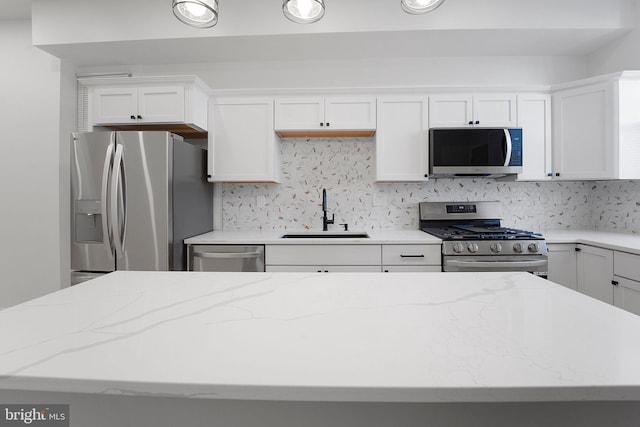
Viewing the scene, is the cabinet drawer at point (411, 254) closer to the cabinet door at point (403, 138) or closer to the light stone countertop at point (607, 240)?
the cabinet door at point (403, 138)

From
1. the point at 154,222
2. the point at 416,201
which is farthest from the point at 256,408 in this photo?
the point at 416,201

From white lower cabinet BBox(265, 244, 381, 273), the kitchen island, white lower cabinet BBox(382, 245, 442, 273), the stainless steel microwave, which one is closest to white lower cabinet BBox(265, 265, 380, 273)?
white lower cabinet BBox(265, 244, 381, 273)

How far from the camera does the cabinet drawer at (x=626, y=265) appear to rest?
205 centimetres

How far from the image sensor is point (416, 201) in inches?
127

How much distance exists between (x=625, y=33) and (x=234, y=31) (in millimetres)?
3423

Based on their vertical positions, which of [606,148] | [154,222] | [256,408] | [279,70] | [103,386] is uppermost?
[279,70]

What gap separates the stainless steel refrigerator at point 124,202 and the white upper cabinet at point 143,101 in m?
0.34

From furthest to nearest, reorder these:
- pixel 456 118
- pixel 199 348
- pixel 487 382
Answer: pixel 456 118, pixel 199 348, pixel 487 382

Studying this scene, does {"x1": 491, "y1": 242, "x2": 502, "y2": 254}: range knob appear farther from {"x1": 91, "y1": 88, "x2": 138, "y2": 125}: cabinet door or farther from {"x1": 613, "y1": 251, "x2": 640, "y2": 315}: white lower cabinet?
{"x1": 91, "y1": 88, "x2": 138, "y2": 125}: cabinet door

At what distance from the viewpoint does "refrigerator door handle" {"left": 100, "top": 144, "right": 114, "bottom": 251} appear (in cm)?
246

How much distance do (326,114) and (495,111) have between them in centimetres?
154

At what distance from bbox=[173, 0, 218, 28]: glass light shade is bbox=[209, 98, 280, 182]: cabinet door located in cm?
152

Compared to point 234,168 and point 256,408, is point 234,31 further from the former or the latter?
point 256,408

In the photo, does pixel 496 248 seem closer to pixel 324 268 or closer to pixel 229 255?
pixel 324 268
